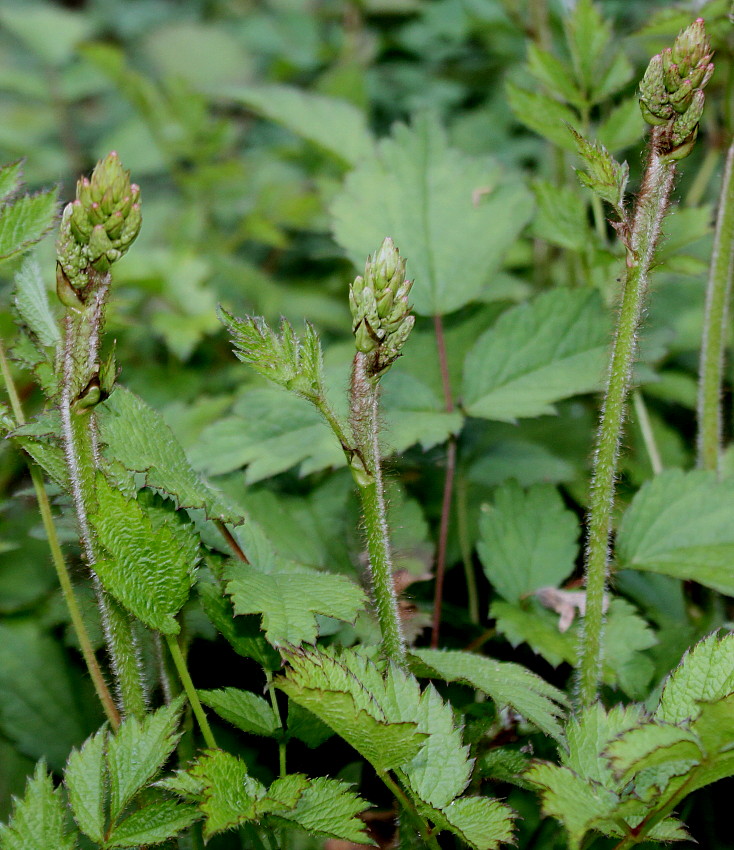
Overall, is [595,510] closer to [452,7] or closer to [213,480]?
[213,480]

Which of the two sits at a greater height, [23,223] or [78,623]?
[23,223]

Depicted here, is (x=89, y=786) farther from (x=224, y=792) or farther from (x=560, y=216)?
(x=560, y=216)

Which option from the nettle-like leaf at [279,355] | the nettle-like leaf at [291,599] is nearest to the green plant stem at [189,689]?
the nettle-like leaf at [291,599]

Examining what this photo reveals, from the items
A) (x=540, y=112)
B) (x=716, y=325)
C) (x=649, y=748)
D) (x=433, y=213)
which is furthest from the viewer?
(x=433, y=213)

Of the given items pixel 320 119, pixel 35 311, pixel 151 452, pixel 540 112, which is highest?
pixel 320 119

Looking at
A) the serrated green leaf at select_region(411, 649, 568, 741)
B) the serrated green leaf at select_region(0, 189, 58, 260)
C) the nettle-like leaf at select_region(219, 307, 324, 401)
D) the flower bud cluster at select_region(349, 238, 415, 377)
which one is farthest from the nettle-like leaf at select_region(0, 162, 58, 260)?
the serrated green leaf at select_region(411, 649, 568, 741)

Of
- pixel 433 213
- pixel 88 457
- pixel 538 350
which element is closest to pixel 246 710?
pixel 88 457

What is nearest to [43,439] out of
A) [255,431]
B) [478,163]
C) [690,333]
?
[255,431]

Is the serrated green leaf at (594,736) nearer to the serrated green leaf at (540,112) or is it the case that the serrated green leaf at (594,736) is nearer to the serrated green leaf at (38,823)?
the serrated green leaf at (38,823)
